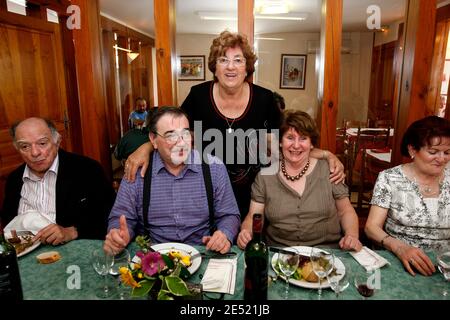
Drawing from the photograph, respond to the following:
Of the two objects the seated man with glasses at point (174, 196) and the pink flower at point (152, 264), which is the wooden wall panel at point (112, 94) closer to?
the seated man with glasses at point (174, 196)

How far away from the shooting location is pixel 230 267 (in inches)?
52.1

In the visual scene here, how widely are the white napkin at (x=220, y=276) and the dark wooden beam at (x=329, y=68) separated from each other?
1.41m

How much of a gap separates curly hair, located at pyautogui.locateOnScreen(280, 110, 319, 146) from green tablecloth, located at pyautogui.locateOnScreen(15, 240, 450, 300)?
0.66 m

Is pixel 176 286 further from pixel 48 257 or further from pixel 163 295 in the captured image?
pixel 48 257

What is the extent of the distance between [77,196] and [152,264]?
1137 mm

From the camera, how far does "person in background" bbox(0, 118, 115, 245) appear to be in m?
1.87

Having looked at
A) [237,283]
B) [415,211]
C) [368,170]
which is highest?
[415,211]

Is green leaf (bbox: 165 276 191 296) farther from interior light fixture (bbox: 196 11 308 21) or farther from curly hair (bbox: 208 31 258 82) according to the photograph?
interior light fixture (bbox: 196 11 308 21)

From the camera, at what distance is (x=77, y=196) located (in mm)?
1928

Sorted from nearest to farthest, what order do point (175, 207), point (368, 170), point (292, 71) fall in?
point (175, 207)
point (368, 170)
point (292, 71)

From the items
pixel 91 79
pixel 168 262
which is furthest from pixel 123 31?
pixel 168 262

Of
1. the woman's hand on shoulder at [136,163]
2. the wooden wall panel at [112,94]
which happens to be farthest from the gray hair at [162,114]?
the wooden wall panel at [112,94]

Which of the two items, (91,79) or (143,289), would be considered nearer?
(143,289)
